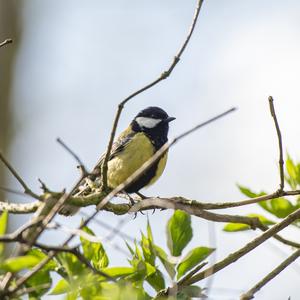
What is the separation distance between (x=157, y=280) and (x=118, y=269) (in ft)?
0.77

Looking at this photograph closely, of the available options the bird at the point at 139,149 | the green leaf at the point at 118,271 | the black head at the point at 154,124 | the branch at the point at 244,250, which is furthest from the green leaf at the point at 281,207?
the black head at the point at 154,124

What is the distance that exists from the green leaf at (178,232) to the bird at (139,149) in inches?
91.2

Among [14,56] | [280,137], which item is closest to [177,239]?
[280,137]

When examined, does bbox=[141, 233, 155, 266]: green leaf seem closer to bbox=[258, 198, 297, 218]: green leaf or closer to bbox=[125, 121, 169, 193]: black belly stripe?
bbox=[258, 198, 297, 218]: green leaf

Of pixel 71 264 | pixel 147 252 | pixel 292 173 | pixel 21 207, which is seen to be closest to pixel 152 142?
pixel 292 173

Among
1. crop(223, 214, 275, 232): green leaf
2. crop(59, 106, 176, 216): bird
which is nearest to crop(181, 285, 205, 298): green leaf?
crop(223, 214, 275, 232): green leaf

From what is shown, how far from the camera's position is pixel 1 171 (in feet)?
22.0

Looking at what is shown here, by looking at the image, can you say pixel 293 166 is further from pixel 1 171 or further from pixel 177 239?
pixel 1 171

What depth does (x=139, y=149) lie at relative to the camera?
185 inches

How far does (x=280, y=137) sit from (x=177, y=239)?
703 mm

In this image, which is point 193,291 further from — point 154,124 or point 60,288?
point 154,124

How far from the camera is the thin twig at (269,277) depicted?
1733 millimetres

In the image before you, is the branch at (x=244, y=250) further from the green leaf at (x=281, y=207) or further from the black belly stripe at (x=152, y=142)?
the black belly stripe at (x=152, y=142)

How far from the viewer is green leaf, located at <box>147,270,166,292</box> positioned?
1.96 metres
